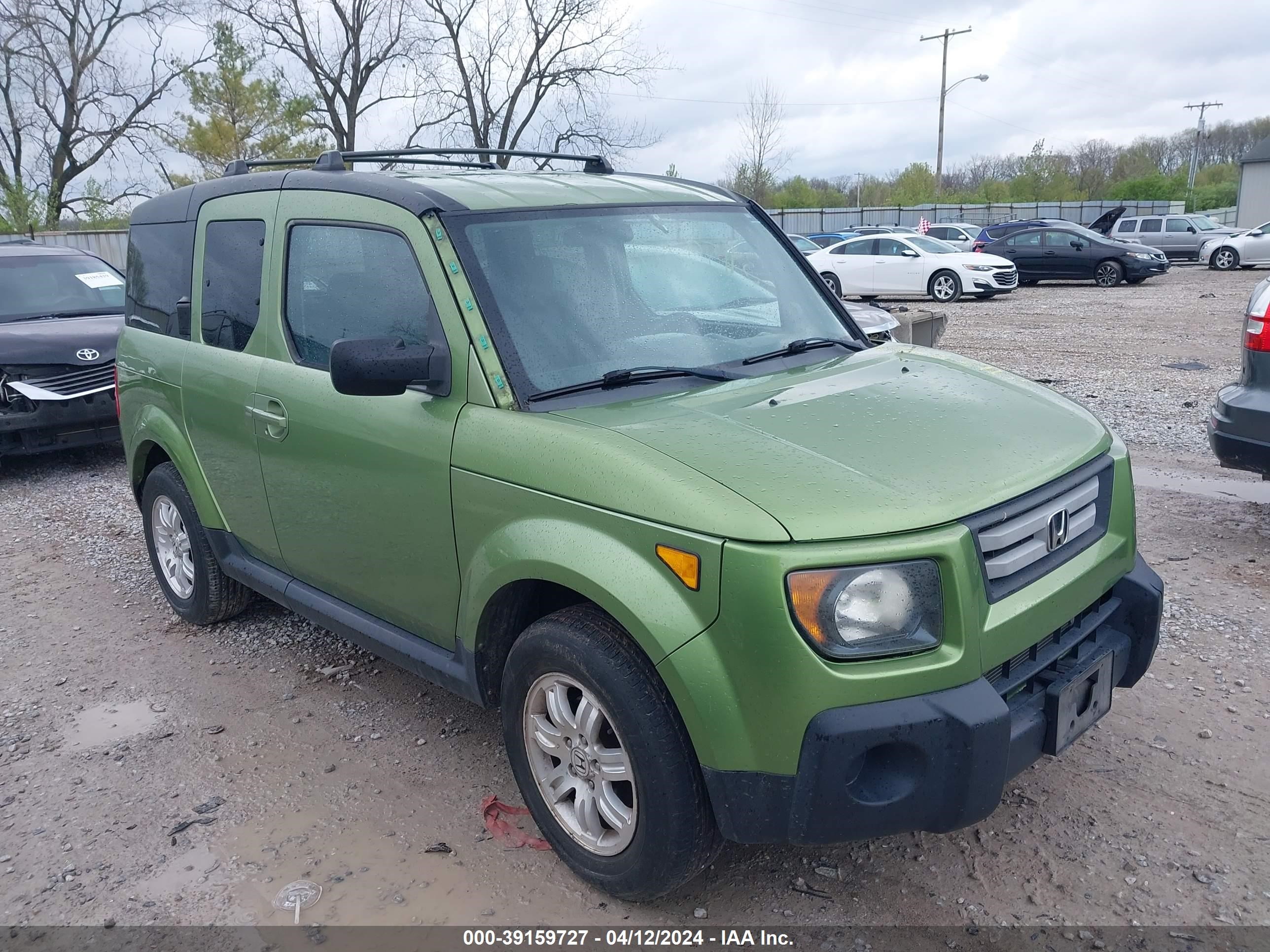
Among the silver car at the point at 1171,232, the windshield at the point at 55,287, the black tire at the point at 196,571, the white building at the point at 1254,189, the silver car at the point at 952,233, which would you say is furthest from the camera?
the white building at the point at 1254,189

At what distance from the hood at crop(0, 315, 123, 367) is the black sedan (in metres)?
22.3

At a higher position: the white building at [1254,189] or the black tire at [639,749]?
the white building at [1254,189]

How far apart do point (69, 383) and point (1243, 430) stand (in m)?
7.87

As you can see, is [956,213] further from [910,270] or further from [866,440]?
[866,440]

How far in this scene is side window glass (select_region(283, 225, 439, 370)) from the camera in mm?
3209

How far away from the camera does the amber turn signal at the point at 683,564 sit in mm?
2344

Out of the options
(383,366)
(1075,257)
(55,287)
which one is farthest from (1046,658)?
(1075,257)

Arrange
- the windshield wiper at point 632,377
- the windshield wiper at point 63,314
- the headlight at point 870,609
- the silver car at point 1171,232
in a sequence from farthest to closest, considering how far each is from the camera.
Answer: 1. the silver car at point 1171,232
2. the windshield wiper at point 63,314
3. the windshield wiper at point 632,377
4. the headlight at point 870,609

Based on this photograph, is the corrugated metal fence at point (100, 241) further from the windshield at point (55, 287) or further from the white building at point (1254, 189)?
the white building at point (1254, 189)

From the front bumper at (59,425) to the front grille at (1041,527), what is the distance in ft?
22.8

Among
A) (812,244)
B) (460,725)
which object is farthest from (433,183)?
(812,244)

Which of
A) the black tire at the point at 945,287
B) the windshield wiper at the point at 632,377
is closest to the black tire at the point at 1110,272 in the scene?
the black tire at the point at 945,287

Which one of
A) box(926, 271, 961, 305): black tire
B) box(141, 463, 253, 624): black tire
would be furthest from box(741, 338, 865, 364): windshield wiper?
box(926, 271, 961, 305): black tire

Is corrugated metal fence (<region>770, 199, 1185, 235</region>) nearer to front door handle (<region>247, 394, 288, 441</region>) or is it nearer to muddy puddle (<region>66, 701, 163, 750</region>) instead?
front door handle (<region>247, 394, 288, 441</region>)
